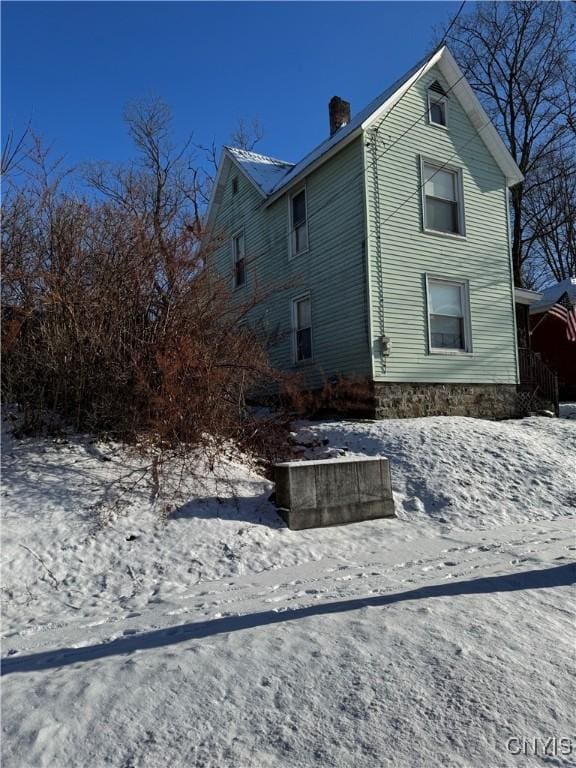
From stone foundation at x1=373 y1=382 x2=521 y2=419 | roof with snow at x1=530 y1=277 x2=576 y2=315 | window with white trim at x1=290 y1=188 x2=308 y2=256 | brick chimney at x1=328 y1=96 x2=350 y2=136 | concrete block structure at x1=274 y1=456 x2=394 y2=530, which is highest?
brick chimney at x1=328 y1=96 x2=350 y2=136

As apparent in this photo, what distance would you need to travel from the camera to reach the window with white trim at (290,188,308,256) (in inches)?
555

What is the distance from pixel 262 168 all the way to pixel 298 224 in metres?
4.06

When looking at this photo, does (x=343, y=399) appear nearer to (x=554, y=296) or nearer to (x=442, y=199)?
(x=442, y=199)

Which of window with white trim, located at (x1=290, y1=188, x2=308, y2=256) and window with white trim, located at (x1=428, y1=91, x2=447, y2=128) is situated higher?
window with white trim, located at (x1=428, y1=91, x2=447, y2=128)

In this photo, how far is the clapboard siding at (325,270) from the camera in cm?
1205

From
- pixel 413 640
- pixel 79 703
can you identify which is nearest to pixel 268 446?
pixel 413 640

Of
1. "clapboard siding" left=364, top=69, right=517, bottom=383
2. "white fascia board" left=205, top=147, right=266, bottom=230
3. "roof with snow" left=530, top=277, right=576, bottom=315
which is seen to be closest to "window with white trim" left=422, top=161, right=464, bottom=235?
"clapboard siding" left=364, top=69, right=517, bottom=383

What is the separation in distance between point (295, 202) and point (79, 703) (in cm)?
1339

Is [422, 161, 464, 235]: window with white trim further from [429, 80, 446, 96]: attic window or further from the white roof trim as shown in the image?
[429, 80, 446, 96]: attic window

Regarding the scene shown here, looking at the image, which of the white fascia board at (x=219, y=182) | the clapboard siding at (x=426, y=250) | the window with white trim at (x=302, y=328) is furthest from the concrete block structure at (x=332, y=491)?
the white fascia board at (x=219, y=182)

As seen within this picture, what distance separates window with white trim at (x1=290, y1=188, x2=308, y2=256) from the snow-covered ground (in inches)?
306

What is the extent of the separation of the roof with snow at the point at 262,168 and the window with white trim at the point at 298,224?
1181mm

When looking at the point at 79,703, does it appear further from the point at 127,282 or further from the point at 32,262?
the point at 32,262

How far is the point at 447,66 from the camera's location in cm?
1355
